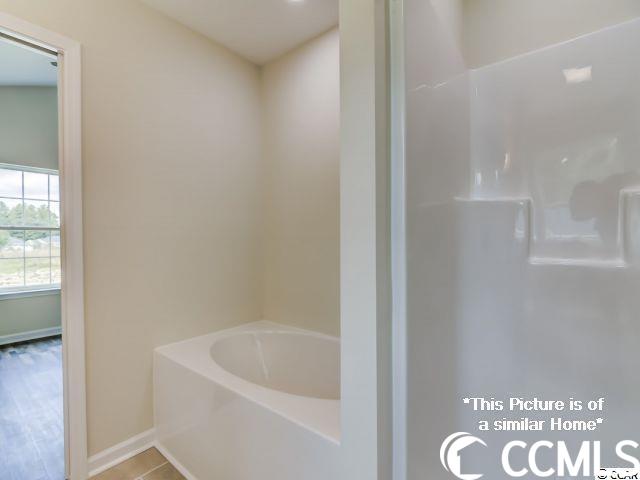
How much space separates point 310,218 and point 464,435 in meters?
1.49

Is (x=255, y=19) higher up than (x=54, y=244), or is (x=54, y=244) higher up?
(x=255, y=19)

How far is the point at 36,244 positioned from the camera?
389 centimetres

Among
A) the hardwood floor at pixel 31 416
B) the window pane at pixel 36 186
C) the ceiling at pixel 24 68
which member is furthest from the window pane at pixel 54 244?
the ceiling at pixel 24 68

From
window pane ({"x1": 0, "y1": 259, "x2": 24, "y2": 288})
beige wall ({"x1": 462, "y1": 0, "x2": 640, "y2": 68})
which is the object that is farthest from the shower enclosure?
window pane ({"x1": 0, "y1": 259, "x2": 24, "y2": 288})

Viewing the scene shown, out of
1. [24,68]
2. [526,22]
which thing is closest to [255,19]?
[526,22]

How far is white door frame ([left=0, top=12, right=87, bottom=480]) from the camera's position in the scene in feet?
4.90

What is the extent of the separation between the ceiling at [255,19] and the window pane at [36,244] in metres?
3.59

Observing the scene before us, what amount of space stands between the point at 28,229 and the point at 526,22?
17.3 ft

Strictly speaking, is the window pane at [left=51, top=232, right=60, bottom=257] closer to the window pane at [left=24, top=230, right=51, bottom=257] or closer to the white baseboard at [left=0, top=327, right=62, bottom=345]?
the window pane at [left=24, top=230, right=51, bottom=257]

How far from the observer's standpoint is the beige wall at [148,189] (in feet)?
5.25

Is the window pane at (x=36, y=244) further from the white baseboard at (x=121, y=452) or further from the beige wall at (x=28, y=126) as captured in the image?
the white baseboard at (x=121, y=452)

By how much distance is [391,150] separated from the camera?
930mm

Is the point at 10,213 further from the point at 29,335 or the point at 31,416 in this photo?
the point at 31,416

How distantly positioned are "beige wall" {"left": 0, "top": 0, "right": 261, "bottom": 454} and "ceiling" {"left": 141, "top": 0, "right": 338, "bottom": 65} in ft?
0.32
